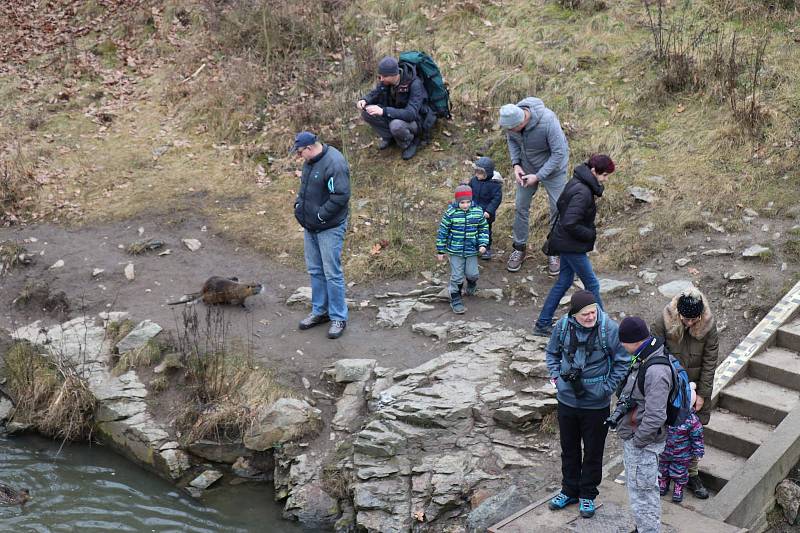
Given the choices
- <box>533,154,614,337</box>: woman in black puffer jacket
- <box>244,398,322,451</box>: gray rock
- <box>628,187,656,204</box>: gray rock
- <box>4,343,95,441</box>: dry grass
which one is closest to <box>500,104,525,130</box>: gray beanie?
<box>533,154,614,337</box>: woman in black puffer jacket

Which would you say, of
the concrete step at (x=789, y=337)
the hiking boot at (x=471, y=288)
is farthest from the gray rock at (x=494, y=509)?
the hiking boot at (x=471, y=288)

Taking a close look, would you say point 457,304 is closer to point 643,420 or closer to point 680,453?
point 680,453

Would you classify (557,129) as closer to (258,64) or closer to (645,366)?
(645,366)

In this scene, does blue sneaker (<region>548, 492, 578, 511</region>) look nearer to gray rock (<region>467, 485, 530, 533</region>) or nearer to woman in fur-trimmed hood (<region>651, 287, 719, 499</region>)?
gray rock (<region>467, 485, 530, 533</region>)

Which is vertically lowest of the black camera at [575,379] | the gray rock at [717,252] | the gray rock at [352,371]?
the gray rock at [352,371]

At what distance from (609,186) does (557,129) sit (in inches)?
84.4

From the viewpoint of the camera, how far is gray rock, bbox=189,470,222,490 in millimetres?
7605

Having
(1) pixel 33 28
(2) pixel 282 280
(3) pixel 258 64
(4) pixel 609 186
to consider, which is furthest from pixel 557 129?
(1) pixel 33 28

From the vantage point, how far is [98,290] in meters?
9.83

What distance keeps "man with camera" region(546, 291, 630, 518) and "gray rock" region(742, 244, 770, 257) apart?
3.97 meters

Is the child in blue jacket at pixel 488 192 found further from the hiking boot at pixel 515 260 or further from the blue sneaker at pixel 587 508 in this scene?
the blue sneaker at pixel 587 508

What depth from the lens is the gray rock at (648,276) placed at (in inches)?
352

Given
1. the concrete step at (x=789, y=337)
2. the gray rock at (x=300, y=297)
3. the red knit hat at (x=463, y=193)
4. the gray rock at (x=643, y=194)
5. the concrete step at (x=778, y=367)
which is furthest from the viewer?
the gray rock at (x=643, y=194)

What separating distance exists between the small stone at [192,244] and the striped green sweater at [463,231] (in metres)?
3.70
